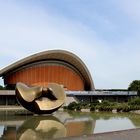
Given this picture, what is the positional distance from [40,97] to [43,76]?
2864cm

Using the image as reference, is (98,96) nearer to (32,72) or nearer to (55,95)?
(32,72)

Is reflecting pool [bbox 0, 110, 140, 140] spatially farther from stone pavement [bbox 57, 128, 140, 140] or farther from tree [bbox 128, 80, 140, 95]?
tree [bbox 128, 80, 140, 95]

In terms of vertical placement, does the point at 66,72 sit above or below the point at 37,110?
above

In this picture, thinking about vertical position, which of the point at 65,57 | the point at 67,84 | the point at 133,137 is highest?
the point at 65,57

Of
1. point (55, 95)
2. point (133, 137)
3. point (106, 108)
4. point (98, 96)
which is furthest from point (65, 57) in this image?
point (133, 137)

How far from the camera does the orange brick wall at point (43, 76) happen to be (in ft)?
175

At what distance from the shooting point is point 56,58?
5469 centimetres

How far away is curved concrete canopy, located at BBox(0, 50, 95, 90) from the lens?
50938 millimetres

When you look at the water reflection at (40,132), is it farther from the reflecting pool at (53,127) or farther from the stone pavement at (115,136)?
the stone pavement at (115,136)

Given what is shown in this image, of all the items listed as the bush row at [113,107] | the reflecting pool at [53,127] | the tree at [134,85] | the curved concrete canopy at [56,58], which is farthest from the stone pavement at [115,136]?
the tree at [134,85]

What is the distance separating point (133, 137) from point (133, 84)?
61.1m

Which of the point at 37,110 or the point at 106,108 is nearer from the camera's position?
the point at 37,110

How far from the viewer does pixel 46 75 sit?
54.6 meters

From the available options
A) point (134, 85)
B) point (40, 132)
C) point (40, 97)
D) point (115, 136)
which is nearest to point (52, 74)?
point (134, 85)
